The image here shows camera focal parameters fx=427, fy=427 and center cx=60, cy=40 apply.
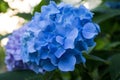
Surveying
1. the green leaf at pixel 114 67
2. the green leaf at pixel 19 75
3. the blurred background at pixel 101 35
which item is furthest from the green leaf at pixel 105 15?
the green leaf at pixel 19 75

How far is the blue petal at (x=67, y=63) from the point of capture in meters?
0.79

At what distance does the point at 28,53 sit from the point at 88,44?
0.12 m

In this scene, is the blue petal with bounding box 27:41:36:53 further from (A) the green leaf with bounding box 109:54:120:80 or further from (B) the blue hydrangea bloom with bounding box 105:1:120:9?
(B) the blue hydrangea bloom with bounding box 105:1:120:9

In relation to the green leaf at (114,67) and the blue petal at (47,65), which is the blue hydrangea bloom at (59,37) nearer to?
the blue petal at (47,65)

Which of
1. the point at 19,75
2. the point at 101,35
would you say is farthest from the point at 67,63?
the point at 101,35

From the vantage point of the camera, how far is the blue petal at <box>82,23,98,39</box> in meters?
0.80

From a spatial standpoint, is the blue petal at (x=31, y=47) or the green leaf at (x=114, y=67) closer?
the blue petal at (x=31, y=47)

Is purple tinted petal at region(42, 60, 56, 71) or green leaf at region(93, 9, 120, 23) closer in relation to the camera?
purple tinted petal at region(42, 60, 56, 71)

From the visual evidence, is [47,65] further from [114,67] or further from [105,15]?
A: [105,15]

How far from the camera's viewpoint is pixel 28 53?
820mm

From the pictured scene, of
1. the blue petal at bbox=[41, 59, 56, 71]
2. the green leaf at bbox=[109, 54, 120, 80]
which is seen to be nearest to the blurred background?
the green leaf at bbox=[109, 54, 120, 80]

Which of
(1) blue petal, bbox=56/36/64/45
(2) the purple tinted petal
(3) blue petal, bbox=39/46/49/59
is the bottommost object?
(2) the purple tinted petal

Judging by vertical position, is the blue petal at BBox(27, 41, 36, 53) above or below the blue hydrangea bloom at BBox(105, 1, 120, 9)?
above

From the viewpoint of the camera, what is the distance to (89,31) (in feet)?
2.62
